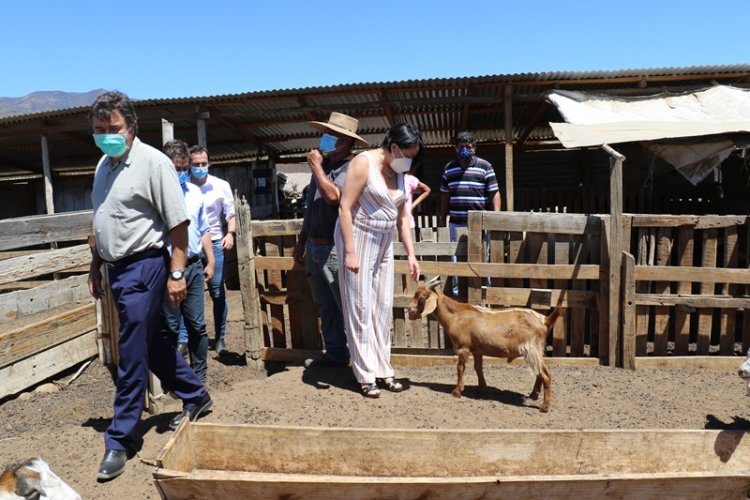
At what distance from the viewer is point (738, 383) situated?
197 inches

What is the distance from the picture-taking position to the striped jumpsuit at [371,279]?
437 cm

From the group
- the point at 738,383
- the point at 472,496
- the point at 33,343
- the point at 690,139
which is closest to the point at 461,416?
the point at 472,496

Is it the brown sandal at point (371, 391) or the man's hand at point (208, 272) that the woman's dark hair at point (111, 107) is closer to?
the man's hand at point (208, 272)

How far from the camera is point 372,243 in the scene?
4438 mm

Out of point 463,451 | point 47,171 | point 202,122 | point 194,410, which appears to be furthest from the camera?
point 47,171

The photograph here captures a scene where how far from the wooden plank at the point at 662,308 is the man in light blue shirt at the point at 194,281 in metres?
3.76

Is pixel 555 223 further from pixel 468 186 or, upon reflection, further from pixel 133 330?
pixel 133 330

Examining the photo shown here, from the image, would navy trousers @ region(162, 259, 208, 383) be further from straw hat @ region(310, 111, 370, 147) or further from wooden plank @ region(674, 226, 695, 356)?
wooden plank @ region(674, 226, 695, 356)

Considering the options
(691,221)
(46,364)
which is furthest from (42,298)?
(691,221)

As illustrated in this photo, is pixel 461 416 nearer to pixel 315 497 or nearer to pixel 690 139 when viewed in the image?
pixel 315 497

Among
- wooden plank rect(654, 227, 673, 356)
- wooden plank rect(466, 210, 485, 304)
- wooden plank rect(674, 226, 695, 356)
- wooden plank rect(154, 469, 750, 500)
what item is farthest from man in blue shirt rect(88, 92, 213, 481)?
wooden plank rect(674, 226, 695, 356)

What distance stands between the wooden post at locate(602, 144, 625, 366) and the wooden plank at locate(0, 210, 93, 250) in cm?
456

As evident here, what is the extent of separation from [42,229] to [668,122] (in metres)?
6.87

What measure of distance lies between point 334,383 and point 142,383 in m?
1.70
